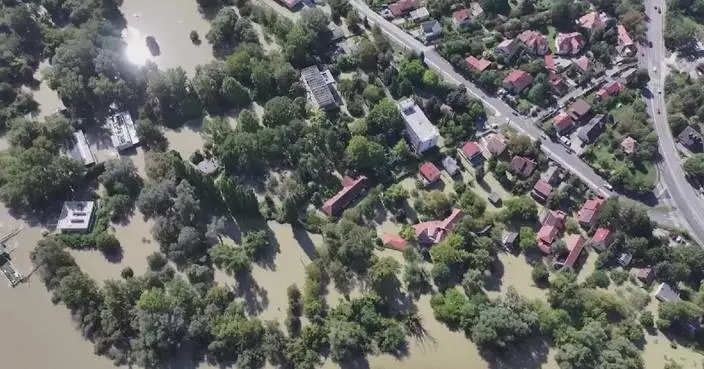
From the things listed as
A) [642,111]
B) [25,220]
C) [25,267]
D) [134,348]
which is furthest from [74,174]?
[642,111]

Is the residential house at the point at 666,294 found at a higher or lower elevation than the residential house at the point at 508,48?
lower

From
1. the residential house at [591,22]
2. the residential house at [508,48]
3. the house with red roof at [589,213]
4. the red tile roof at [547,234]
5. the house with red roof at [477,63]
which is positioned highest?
the residential house at [591,22]

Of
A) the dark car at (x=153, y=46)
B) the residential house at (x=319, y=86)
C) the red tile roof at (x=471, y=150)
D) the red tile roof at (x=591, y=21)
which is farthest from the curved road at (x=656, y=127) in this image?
the dark car at (x=153, y=46)

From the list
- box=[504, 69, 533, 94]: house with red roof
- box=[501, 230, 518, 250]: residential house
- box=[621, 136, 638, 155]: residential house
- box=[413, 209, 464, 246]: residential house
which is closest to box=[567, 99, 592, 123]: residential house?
box=[621, 136, 638, 155]: residential house

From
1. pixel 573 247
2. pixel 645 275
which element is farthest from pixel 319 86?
pixel 645 275

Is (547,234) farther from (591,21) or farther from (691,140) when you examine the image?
(591,21)

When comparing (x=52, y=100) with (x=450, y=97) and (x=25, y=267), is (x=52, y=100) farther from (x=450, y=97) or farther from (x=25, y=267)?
(x=450, y=97)

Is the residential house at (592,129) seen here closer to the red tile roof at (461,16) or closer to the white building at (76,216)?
the red tile roof at (461,16)
